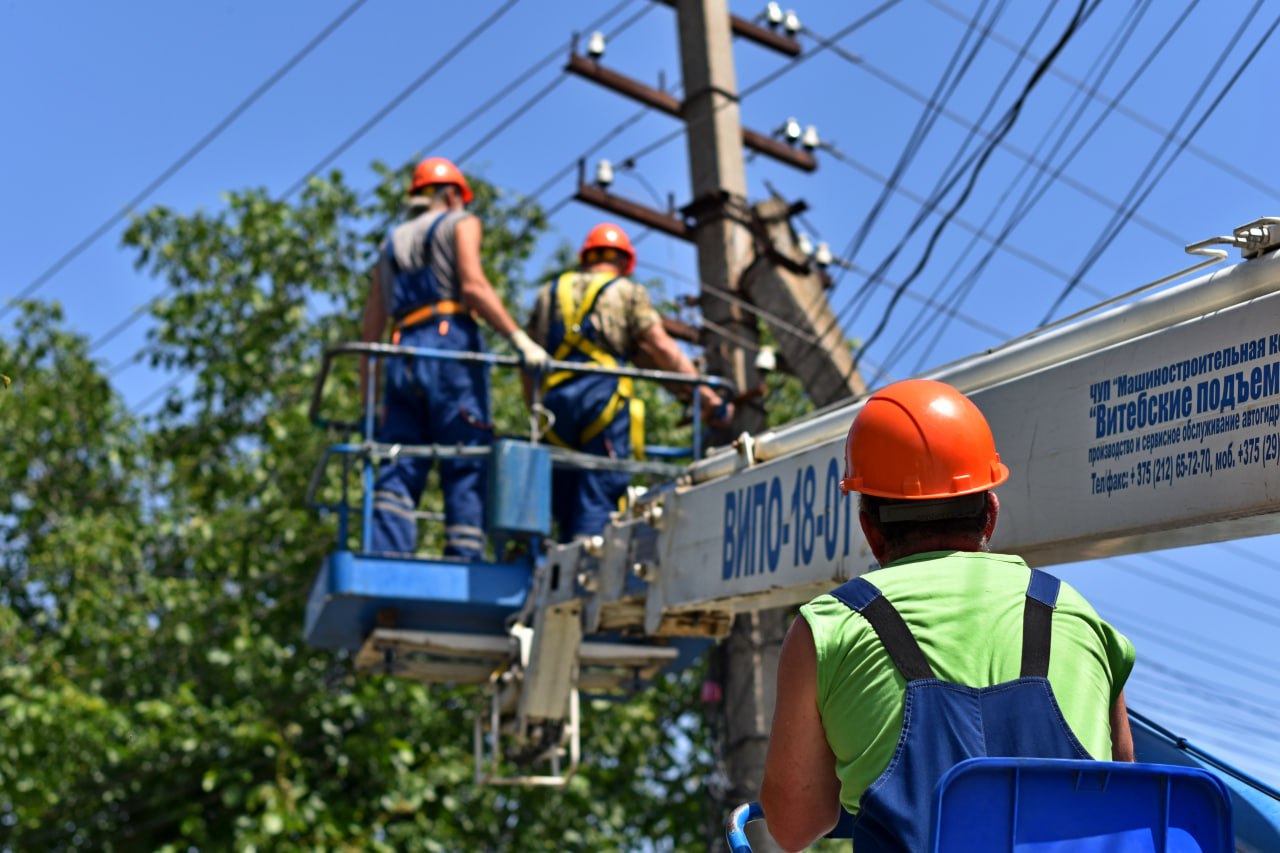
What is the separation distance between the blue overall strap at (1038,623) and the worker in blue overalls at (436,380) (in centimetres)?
604

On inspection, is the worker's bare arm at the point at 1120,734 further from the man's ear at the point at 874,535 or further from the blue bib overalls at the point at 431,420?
the blue bib overalls at the point at 431,420

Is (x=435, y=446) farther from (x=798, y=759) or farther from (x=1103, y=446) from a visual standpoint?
(x=798, y=759)

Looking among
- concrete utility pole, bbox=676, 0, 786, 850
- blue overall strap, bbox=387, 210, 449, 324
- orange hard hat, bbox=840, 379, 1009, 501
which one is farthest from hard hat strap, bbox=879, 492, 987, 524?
concrete utility pole, bbox=676, 0, 786, 850

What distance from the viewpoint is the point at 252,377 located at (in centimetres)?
1591

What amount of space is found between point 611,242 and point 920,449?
6753 mm

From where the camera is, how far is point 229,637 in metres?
14.1

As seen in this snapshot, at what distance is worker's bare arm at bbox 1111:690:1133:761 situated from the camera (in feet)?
8.95

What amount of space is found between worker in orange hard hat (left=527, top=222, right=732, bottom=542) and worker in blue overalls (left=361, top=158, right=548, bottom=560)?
15.1 inches

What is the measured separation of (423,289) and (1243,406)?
5548mm

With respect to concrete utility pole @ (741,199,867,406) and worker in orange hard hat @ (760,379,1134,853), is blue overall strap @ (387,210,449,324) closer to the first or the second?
concrete utility pole @ (741,199,867,406)

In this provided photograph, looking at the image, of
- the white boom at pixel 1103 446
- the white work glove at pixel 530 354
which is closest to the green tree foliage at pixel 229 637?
the white work glove at pixel 530 354

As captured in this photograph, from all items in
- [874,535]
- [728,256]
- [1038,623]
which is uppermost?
Answer: [728,256]

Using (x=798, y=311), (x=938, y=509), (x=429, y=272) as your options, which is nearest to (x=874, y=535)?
(x=938, y=509)

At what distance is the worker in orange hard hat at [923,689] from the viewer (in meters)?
2.54
